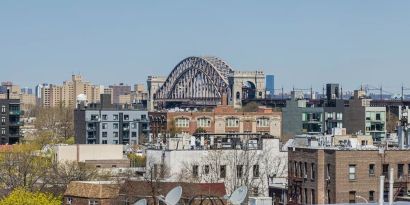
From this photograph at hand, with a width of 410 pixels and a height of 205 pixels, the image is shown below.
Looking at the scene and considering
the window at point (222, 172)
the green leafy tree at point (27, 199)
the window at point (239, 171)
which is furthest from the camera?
the window at point (239, 171)

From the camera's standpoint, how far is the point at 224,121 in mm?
180750

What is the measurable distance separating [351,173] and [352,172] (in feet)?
0.24

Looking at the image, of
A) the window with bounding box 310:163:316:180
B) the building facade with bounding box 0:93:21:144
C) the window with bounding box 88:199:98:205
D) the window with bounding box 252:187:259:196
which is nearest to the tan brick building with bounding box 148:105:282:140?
the building facade with bounding box 0:93:21:144

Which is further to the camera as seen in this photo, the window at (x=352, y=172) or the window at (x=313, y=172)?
the window at (x=313, y=172)

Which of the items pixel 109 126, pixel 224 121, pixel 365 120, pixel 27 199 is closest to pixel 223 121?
pixel 224 121

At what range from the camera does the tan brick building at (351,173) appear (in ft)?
204

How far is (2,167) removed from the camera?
9644 cm

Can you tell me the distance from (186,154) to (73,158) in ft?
135

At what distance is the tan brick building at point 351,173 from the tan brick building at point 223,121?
112507mm

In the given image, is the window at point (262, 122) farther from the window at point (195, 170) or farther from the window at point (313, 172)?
the window at point (313, 172)

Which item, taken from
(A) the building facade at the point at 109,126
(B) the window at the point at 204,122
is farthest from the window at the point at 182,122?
(A) the building facade at the point at 109,126

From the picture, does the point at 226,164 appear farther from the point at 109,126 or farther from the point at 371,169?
the point at 109,126

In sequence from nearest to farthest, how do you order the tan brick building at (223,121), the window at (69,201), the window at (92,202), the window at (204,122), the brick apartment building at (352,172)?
the brick apartment building at (352,172) < the window at (92,202) < the window at (69,201) < the tan brick building at (223,121) < the window at (204,122)

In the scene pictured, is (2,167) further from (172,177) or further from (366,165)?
(366,165)
